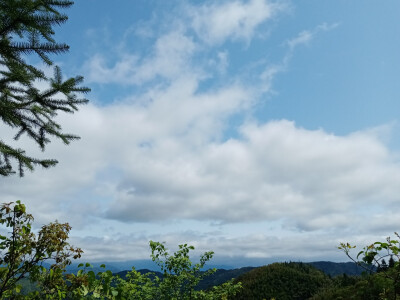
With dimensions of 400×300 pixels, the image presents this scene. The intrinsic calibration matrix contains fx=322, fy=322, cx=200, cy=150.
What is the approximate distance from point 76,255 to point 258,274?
248ft

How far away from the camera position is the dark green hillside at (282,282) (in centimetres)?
6406

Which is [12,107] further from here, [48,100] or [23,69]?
[23,69]

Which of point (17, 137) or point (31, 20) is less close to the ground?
point (31, 20)

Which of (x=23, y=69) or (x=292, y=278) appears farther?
(x=292, y=278)

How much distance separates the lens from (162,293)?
1167cm

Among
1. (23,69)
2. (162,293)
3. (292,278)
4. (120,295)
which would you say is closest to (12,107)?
(23,69)

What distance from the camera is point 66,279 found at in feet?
13.9

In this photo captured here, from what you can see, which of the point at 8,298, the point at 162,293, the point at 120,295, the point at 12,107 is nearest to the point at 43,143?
the point at 12,107

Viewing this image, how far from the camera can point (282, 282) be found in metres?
68.8

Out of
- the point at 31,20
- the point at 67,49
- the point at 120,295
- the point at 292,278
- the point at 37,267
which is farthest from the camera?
the point at 292,278

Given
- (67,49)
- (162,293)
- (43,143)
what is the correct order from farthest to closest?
(162,293), (43,143), (67,49)

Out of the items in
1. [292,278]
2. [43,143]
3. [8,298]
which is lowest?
[292,278]

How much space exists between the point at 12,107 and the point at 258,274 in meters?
75.1

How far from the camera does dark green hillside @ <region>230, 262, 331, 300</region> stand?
210ft
